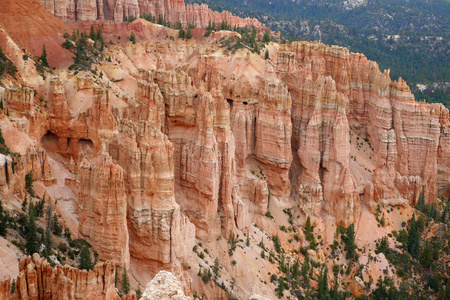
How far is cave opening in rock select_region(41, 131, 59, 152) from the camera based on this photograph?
61906 mm

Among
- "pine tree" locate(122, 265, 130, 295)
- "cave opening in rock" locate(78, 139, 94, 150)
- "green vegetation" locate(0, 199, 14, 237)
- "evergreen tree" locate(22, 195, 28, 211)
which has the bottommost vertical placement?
"pine tree" locate(122, 265, 130, 295)

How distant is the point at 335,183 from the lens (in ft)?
254

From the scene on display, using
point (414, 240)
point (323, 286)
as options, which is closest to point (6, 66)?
point (323, 286)

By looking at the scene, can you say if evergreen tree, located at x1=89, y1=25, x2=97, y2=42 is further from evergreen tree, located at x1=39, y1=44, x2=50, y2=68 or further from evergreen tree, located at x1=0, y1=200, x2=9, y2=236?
evergreen tree, located at x1=0, y1=200, x2=9, y2=236

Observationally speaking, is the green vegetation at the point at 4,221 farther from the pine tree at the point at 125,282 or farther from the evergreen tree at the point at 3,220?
the pine tree at the point at 125,282

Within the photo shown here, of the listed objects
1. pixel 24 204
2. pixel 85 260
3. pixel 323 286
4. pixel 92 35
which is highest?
pixel 92 35

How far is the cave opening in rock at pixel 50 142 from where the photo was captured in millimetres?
61906

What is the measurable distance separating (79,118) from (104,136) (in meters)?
4.50

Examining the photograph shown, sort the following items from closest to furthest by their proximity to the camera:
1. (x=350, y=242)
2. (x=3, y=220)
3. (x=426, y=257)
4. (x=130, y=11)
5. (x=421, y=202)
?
(x=3, y=220) < (x=426, y=257) < (x=350, y=242) < (x=421, y=202) < (x=130, y=11)

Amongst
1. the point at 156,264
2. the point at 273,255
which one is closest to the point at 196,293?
the point at 156,264

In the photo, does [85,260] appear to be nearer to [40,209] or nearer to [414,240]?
[40,209]

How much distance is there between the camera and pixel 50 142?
62.5m

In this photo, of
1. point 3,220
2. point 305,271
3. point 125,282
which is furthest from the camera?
point 305,271

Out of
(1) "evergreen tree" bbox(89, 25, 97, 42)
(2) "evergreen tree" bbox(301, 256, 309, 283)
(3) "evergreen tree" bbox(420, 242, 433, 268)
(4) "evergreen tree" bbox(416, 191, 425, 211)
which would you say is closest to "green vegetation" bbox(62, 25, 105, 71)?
(1) "evergreen tree" bbox(89, 25, 97, 42)
